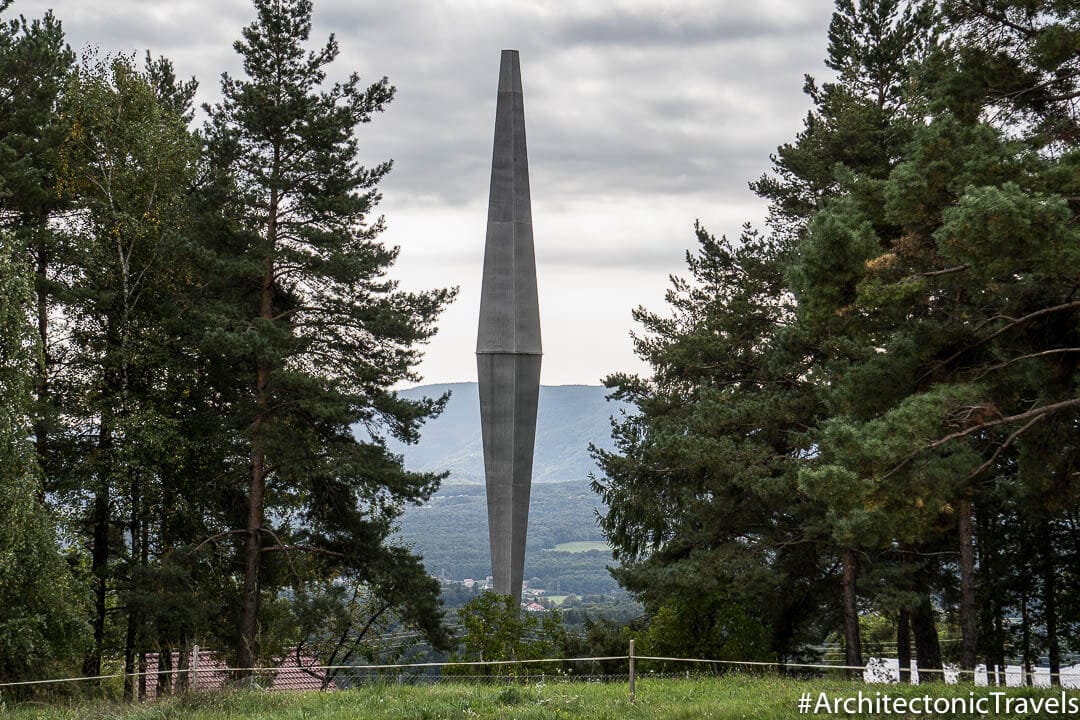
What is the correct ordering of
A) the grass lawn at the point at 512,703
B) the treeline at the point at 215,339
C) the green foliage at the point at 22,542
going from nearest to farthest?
the grass lawn at the point at 512,703
the green foliage at the point at 22,542
the treeline at the point at 215,339

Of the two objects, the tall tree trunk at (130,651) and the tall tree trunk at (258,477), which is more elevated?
the tall tree trunk at (258,477)

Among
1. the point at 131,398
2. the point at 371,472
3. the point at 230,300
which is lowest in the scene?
the point at 371,472

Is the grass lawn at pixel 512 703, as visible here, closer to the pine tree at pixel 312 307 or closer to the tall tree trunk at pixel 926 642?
the pine tree at pixel 312 307

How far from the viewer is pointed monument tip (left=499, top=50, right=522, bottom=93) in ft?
47.9

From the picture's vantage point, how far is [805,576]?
1817 cm

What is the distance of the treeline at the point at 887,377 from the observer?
29.5 feet

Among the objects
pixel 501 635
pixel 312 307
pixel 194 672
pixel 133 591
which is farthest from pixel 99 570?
pixel 501 635

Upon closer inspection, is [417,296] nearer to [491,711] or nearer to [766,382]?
[766,382]

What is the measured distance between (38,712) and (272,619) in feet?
36.6

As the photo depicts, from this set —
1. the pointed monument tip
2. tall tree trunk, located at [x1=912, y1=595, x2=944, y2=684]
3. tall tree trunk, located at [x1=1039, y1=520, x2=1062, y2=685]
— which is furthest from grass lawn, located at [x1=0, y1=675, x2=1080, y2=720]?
tall tree trunk, located at [x1=1039, y1=520, x2=1062, y2=685]

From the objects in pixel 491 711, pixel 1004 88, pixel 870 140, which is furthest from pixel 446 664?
pixel 870 140

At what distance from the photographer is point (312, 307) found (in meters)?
16.4

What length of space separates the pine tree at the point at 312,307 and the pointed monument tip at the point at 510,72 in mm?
3064

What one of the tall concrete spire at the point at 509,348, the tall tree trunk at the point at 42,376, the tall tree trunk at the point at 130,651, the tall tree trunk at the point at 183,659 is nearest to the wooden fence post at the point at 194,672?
the tall tree trunk at the point at 183,659
